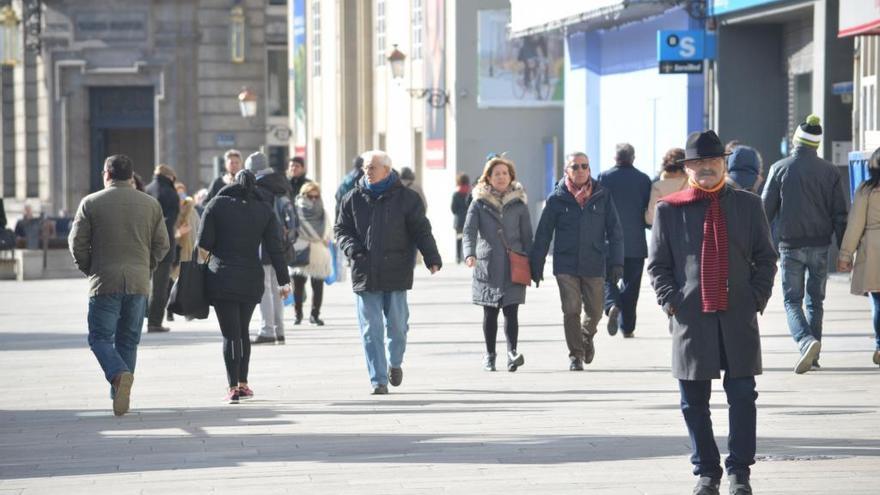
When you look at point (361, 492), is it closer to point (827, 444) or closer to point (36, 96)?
point (827, 444)

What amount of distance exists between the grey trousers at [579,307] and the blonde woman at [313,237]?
5689 mm

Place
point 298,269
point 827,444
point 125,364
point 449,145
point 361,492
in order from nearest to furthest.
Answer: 1. point 361,492
2. point 827,444
3. point 125,364
4. point 298,269
5. point 449,145

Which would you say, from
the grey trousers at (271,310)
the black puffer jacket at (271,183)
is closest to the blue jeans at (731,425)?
the black puffer jacket at (271,183)

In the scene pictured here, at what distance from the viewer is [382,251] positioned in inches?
530

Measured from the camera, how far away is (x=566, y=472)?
950cm

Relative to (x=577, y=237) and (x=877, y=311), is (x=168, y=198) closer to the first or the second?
(x=577, y=237)

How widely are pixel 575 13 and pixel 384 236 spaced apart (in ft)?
61.0

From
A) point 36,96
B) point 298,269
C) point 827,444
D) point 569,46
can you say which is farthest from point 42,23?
point 827,444

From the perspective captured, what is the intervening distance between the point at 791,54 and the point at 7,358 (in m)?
12.9

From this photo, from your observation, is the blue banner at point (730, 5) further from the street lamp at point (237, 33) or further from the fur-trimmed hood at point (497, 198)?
the street lamp at point (237, 33)

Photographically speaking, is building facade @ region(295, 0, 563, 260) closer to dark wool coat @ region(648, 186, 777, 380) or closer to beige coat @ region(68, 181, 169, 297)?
beige coat @ region(68, 181, 169, 297)

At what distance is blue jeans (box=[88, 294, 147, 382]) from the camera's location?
12.7 m

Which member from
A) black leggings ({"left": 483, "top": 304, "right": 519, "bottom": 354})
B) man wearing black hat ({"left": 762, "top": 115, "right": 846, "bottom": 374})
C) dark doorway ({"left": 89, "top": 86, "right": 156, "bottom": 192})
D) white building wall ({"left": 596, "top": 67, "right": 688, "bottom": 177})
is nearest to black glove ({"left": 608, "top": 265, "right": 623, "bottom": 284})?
black leggings ({"left": 483, "top": 304, "right": 519, "bottom": 354})

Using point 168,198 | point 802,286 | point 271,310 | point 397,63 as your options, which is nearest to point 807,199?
point 802,286
